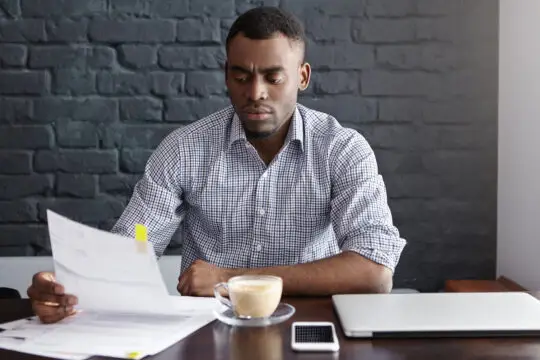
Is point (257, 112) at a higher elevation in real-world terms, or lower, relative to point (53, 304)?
higher

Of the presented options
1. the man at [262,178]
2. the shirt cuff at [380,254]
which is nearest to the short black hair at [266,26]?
the man at [262,178]

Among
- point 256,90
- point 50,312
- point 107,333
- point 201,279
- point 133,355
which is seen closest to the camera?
point 133,355

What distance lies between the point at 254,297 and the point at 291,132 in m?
0.66

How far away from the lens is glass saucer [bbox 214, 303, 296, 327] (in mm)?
1021

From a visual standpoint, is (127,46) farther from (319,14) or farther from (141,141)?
(319,14)

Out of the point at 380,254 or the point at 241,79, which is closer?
the point at 380,254

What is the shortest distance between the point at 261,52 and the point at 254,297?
0.67 meters

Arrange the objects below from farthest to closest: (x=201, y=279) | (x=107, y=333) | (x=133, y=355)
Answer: (x=201, y=279)
(x=107, y=333)
(x=133, y=355)

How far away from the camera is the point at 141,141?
215 cm

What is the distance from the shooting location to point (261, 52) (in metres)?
1.51

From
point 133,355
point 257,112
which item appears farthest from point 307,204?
point 133,355

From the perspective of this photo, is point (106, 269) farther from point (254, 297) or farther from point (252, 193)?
point (252, 193)

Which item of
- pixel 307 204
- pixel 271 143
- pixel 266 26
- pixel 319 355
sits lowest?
pixel 319 355

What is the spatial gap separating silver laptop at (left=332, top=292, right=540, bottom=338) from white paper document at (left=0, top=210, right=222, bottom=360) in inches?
9.4
